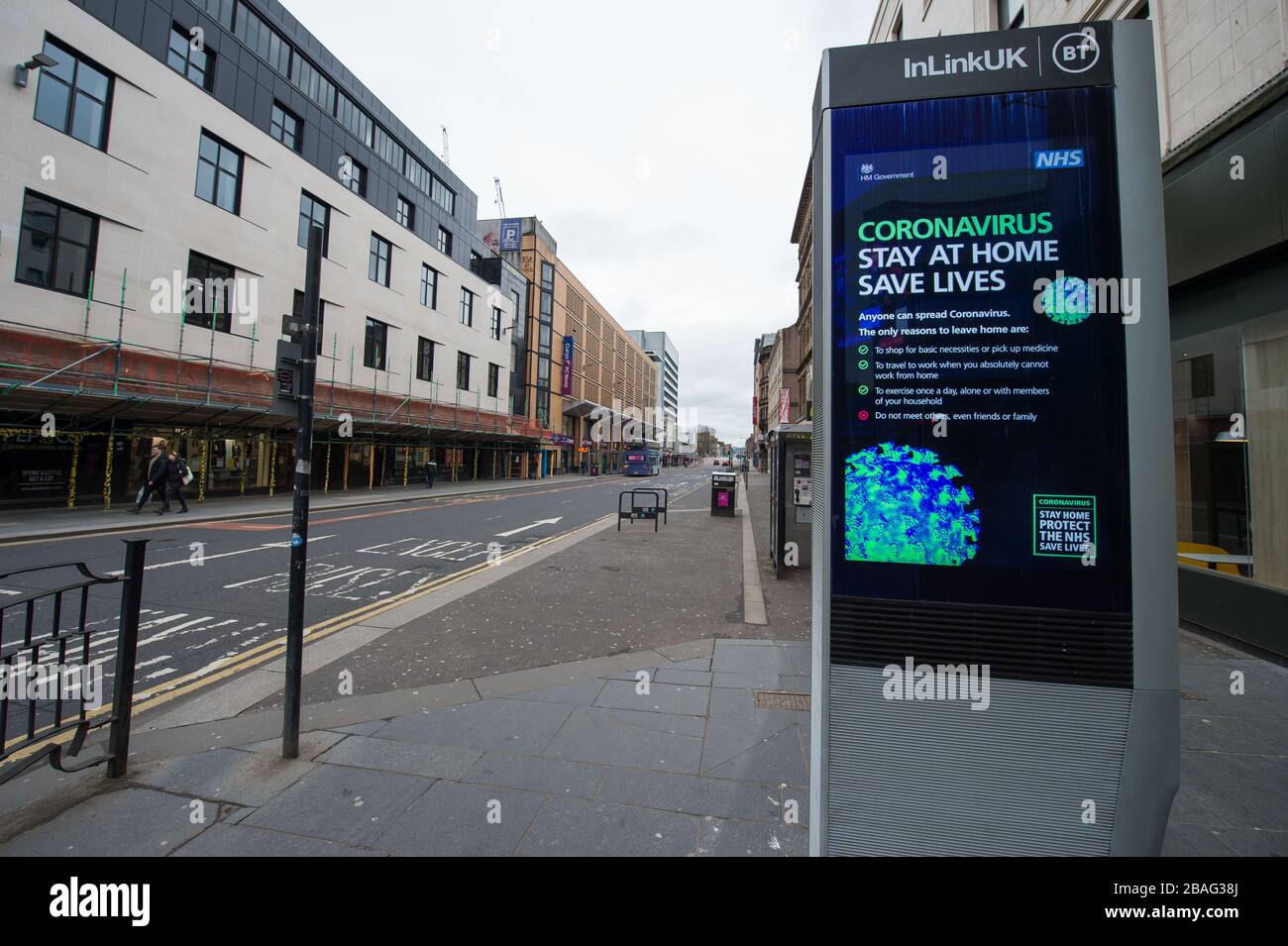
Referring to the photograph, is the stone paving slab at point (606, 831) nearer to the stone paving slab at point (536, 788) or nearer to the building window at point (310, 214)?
the stone paving slab at point (536, 788)

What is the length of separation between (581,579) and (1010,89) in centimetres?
799

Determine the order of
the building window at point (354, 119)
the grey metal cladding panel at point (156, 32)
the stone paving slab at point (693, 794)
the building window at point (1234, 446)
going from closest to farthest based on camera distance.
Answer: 1. the stone paving slab at point (693, 794)
2. the building window at point (1234, 446)
3. the grey metal cladding panel at point (156, 32)
4. the building window at point (354, 119)

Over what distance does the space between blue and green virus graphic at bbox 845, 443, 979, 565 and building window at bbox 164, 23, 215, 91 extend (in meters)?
27.5

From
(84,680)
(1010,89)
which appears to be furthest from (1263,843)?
(84,680)

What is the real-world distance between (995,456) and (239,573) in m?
10.7

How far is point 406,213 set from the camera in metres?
33.6

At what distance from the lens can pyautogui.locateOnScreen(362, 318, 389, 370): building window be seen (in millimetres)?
28781

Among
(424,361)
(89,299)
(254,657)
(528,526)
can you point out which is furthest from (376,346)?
(254,657)

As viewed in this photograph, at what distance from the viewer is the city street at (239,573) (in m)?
5.59

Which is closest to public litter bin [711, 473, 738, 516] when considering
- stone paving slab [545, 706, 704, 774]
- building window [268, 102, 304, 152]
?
stone paving slab [545, 706, 704, 774]

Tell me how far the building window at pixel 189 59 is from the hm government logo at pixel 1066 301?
27.7m

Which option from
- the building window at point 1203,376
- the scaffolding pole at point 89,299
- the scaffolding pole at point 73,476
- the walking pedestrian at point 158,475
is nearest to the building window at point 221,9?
the scaffolding pole at point 89,299

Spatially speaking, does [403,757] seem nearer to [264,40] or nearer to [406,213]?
[264,40]
